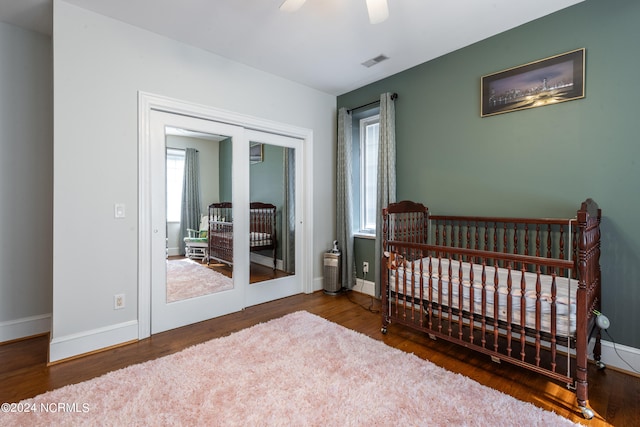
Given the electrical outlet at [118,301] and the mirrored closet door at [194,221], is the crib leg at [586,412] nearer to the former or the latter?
the mirrored closet door at [194,221]

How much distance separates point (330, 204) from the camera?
3.88 meters

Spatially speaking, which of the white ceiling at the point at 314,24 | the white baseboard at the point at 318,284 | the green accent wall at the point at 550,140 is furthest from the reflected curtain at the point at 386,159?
the white baseboard at the point at 318,284

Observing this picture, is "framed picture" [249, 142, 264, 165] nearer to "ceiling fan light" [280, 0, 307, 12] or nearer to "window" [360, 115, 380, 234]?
"window" [360, 115, 380, 234]

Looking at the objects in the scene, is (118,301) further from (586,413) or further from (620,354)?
(620,354)

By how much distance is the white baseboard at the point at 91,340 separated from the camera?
A: 80.6 inches

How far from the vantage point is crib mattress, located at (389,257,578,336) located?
1.65m

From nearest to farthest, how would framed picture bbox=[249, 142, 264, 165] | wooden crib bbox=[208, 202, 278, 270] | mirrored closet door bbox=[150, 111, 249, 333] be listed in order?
mirrored closet door bbox=[150, 111, 249, 333], wooden crib bbox=[208, 202, 278, 270], framed picture bbox=[249, 142, 264, 165]

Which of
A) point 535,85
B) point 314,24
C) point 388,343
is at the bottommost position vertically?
point 388,343

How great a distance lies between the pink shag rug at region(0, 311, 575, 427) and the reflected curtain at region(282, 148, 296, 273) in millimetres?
1401

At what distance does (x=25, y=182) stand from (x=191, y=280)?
1.58m

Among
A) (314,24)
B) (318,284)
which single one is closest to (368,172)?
(318,284)

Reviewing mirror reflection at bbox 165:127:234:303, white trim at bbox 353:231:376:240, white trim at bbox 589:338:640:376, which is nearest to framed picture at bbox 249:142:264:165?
mirror reflection at bbox 165:127:234:303

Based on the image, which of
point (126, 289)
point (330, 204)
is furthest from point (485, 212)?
point (126, 289)

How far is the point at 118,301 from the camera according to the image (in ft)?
7.56
